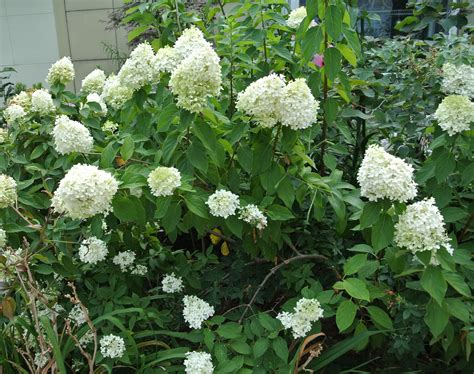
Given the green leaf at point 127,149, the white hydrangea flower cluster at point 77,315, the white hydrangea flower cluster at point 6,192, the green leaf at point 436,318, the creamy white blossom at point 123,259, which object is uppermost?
the green leaf at point 127,149

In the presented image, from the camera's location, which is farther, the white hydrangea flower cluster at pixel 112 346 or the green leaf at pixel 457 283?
the white hydrangea flower cluster at pixel 112 346

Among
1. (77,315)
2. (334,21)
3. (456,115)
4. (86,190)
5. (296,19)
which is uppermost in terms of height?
(334,21)

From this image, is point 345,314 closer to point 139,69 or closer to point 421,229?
point 421,229

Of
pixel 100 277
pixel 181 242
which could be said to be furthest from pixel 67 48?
pixel 100 277

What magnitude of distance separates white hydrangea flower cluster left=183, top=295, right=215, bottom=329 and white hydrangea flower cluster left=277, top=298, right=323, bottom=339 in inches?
10.0

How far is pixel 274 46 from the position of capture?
201cm

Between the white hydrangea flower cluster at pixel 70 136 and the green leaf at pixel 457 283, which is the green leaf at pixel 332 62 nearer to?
the green leaf at pixel 457 283

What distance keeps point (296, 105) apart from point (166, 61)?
0.49m

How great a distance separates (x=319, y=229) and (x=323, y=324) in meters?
0.35

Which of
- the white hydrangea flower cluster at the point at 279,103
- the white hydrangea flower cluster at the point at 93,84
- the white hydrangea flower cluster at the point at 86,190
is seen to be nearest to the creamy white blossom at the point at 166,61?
the white hydrangea flower cluster at the point at 279,103

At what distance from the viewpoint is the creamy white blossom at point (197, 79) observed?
152 cm

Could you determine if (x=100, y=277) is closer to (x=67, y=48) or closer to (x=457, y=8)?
(x=457, y=8)

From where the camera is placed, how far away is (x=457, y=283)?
4.99ft

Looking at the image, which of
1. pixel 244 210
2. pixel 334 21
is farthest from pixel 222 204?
pixel 334 21
